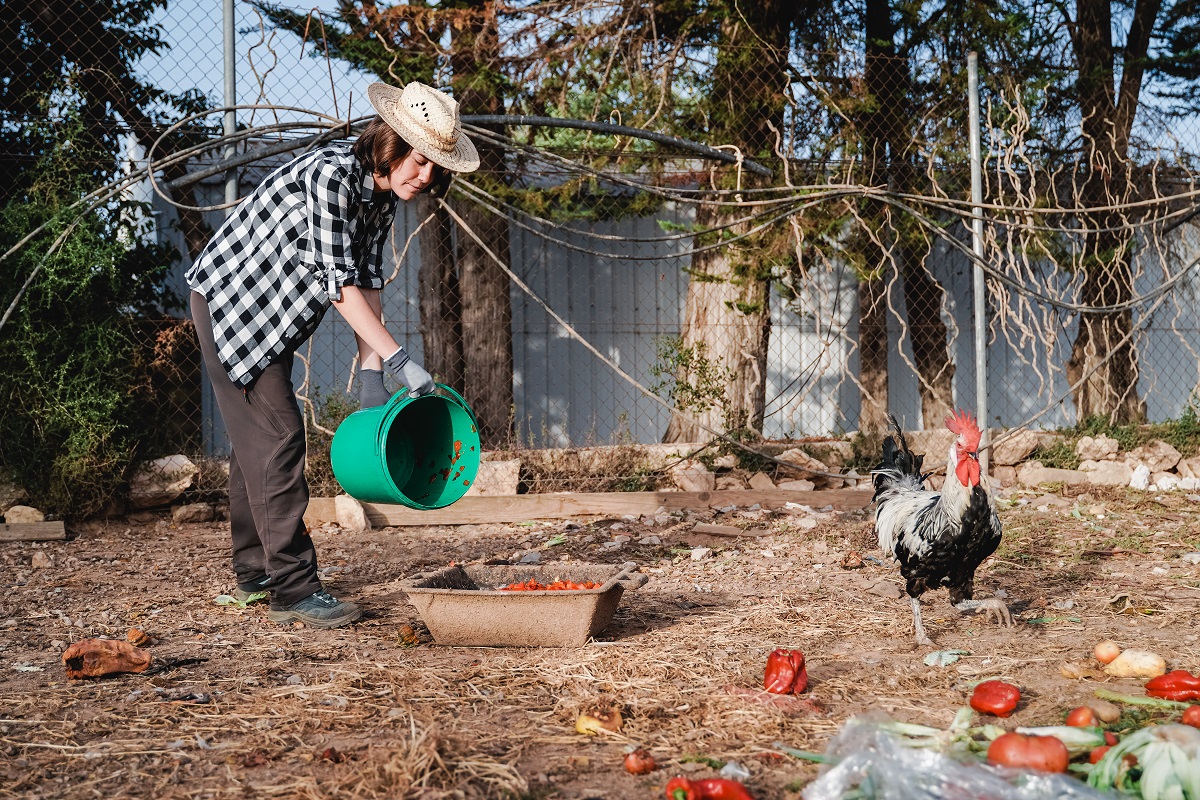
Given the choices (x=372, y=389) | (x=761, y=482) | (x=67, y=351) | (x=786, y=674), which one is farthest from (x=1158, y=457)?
(x=67, y=351)

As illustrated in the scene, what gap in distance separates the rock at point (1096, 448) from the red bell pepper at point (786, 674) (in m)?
6.19

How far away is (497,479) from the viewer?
6555 mm

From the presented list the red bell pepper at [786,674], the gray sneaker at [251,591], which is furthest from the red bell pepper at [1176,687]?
the gray sneaker at [251,591]

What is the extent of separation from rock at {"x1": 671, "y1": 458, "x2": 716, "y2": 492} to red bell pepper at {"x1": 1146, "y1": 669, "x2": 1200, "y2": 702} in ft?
13.8

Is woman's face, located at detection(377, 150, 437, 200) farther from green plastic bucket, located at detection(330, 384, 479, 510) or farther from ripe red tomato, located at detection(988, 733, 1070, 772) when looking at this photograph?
ripe red tomato, located at detection(988, 733, 1070, 772)

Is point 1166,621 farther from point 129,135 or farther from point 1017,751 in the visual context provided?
point 129,135

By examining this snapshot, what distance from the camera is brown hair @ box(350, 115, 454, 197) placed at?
344cm

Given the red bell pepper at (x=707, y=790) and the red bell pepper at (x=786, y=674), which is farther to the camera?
the red bell pepper at (x=786, y=674)

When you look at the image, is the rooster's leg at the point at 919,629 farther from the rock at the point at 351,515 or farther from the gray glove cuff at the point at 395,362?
the rock at the point at 351,515

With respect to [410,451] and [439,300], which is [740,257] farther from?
[410,451]

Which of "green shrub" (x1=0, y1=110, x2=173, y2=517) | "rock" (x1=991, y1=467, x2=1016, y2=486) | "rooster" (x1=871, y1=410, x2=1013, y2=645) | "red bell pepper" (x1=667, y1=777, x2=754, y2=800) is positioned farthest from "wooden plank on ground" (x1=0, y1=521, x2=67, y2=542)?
"rock" (x1=991, y1=467, x2=1016, y2=486)

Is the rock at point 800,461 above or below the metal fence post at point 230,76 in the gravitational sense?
below

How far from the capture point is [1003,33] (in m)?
8.19

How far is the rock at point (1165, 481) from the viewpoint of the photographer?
7.42 metres
